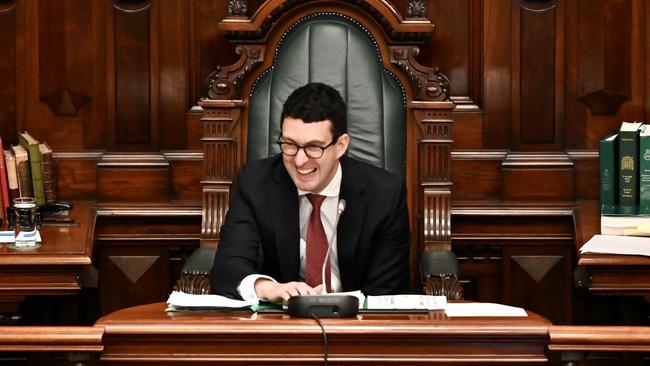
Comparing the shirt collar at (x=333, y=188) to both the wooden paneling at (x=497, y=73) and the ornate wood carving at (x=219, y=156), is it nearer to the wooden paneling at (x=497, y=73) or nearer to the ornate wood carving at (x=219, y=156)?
the ornate wood carving at (x=219, y=156)

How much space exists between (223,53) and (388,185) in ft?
3.41

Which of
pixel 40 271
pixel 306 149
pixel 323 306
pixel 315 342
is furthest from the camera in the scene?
pixel 40 271

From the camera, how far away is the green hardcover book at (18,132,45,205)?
4180mm

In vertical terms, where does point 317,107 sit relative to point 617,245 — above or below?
above

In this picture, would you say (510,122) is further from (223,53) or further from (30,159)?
(30,159)

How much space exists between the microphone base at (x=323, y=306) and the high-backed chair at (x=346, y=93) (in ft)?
4.41

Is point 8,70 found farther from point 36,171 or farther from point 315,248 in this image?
point 315,248

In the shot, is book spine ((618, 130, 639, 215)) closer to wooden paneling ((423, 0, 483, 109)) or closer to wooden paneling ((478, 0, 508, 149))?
wooden paneling ((478, 0, 508, 149))

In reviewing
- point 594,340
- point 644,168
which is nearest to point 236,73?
point 644,168

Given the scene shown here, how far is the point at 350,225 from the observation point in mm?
3650

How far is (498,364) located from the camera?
261cm

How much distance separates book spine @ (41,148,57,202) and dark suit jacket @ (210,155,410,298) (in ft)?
2.89

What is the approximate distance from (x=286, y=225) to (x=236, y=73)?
2.39 feet

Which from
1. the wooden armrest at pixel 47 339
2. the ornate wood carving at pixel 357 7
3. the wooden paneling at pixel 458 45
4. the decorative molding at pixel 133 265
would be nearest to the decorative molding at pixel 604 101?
the wooden paneling at pixel 458 45
